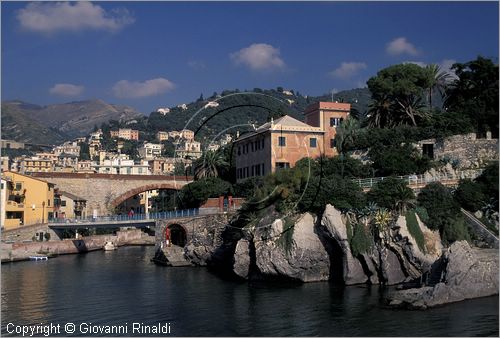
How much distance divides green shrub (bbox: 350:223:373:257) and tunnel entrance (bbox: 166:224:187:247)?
90.3 feet

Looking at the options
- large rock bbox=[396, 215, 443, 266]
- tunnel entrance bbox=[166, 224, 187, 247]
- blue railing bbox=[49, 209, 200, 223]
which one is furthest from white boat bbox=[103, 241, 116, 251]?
large rock bbox=[396, 215, 443, 266]

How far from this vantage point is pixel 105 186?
98625 mm

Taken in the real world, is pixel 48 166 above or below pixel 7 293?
above

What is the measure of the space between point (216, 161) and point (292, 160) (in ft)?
52.8

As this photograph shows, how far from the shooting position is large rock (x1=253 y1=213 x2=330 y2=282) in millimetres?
45844

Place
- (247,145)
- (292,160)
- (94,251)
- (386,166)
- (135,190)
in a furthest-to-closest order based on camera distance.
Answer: (135,190), (94,251), (247,145), (292,160), (386,166)

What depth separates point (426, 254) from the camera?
1654 inches

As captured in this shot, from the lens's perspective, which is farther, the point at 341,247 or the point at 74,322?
the point at 341,247

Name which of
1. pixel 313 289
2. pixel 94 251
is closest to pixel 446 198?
pixel 313 289

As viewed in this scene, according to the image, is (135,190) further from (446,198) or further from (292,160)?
(446,198)

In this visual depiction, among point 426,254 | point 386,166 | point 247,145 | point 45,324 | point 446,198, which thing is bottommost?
point 45,324

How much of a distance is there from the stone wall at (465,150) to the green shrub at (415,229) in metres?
15.4

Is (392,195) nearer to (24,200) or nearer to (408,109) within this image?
(408,109)

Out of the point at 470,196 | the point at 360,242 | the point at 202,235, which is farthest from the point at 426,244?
the point at 202,235
